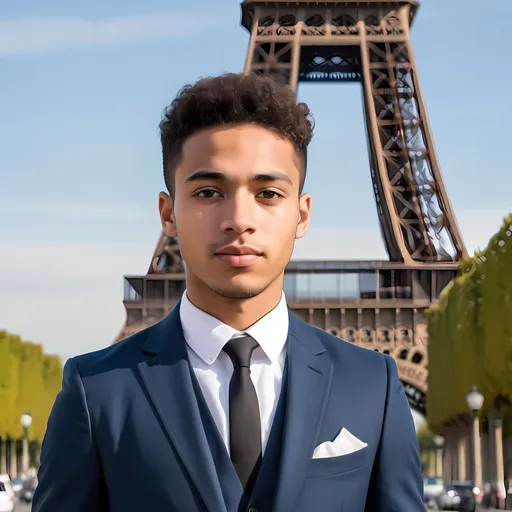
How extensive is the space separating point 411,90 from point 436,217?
6022 mm

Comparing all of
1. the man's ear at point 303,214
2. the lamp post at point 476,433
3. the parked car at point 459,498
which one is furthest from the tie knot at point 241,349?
the parked car at point 459,498

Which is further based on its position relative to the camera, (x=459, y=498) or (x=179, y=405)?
(x=459, y=498)

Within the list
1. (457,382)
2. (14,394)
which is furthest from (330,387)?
(14,394)

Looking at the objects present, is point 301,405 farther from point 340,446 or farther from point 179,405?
point 179,405

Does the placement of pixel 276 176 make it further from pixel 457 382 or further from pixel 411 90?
pixel 411 90

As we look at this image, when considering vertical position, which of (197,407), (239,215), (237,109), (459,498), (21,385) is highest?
(21,385)

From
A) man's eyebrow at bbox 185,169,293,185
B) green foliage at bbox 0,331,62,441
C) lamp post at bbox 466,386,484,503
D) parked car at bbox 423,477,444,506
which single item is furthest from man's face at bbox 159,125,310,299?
green foliage at bbox 0,331,62,441

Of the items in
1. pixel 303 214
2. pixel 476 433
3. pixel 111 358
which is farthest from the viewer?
pixel 476 433

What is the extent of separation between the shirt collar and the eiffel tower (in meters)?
57.5

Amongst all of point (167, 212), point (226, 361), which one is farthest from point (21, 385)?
point (226, 361)

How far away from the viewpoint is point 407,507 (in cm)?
389

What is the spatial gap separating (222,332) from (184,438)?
329 mm

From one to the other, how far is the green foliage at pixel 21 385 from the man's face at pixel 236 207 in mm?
57583

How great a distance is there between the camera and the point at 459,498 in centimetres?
3544
